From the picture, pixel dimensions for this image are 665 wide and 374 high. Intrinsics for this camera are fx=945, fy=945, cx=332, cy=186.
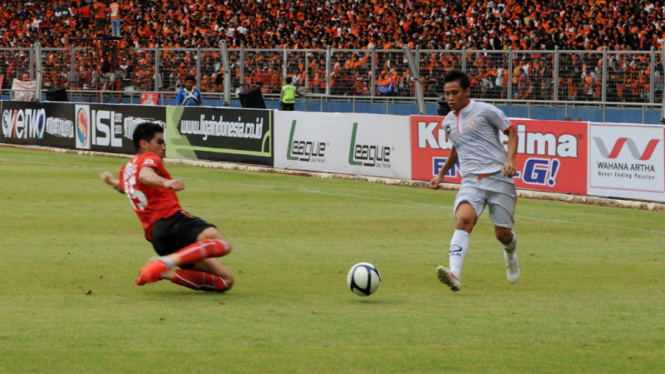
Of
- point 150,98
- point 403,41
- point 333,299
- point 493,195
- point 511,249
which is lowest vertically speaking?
point 333,299

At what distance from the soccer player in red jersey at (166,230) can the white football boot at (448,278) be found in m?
1.80

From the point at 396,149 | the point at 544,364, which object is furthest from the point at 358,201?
the point at 544,364

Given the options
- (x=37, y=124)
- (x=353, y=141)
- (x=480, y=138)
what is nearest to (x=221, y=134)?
Answer: (x=353, y=141)

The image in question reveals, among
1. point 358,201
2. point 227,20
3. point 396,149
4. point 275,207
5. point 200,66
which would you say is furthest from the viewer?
point 227,20

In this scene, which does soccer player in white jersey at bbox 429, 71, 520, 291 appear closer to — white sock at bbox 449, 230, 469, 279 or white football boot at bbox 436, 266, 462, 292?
white sock at bbox 449, 230, 469, 279

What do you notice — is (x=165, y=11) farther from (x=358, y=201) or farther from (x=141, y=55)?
(x=358, y=201)

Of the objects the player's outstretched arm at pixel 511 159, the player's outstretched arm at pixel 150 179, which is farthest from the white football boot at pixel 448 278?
the player's outstretched arm at pixel 150 179

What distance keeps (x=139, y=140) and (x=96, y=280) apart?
1.47 m

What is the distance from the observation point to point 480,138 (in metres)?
8.84

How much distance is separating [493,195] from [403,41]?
25920mm

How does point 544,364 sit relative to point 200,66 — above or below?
below

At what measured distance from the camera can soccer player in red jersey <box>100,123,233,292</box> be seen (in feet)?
25.9

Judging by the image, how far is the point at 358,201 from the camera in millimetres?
16484

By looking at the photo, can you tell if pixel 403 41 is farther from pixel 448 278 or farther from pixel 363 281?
pixel 363 281
